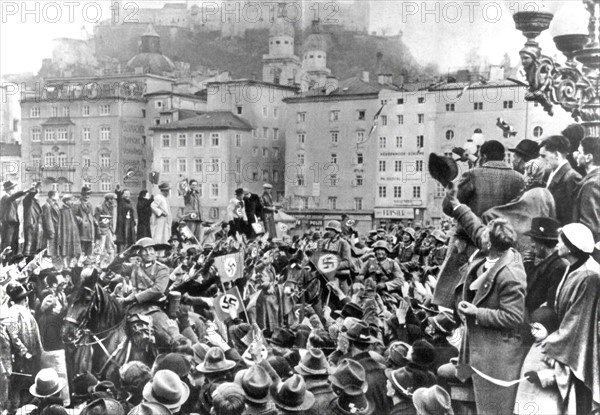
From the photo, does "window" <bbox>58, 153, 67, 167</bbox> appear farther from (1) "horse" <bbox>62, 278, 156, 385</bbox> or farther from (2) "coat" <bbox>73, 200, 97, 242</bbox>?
(1) "horse" <bbox>62, 278, 156, 385</bbox>

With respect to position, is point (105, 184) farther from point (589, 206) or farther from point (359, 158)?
point (589, 206)

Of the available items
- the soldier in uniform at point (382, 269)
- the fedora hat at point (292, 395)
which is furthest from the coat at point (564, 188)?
the fedora hat at point (292, 395)

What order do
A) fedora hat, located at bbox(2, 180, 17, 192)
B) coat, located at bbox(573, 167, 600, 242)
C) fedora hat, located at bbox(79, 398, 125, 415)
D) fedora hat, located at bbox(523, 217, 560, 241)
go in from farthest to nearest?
fedora hat, located at bbox(2, 180, 17, 192), coat, located at bbox(573, 167, 600, 242), fedora hat, located at bbox(523, 217, 560, 241), fedora hat, located at bbox(79, 398, 125, 415)

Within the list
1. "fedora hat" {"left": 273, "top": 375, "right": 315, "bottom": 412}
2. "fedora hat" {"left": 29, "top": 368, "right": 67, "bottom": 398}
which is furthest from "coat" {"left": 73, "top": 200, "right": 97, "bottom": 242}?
"fedora hat" {"left": 273, "top": 375, "right": 315, "bottom": 412}

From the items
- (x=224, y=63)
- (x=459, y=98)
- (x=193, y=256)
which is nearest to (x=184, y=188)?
(x=193, y=256)

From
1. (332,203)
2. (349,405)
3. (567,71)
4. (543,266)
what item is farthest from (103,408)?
(567,71)

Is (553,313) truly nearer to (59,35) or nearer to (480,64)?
(480,64)
